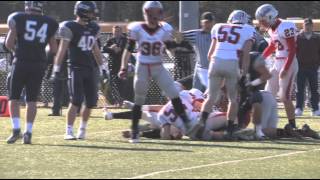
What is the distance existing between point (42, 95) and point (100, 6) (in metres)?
33.4

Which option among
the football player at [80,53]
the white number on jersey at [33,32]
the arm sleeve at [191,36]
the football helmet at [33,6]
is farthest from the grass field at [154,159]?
the arm sleeve at [191,36]

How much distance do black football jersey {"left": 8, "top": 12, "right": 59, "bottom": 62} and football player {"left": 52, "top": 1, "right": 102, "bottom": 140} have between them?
9.9 inches

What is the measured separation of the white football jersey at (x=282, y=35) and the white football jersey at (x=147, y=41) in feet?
6.61

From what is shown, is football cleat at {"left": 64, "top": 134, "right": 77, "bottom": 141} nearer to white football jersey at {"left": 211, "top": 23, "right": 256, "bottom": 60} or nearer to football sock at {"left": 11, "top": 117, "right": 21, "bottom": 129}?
football sock at {"left": 11, "top": 117, "right": 21, "bottom": 129}

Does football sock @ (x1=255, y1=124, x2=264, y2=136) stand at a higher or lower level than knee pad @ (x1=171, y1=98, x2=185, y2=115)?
lower

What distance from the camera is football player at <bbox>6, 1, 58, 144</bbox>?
34.9 ft

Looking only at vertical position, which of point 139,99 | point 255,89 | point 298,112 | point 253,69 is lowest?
point 298,112

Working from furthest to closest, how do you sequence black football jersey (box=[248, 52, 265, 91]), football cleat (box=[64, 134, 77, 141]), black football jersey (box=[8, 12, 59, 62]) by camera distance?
black football jersey (box=[248, 52, 265, 91])
football cleat (box=[64, 134, 77, 141])
black football jersey (box=[8, 12, 59, 62])

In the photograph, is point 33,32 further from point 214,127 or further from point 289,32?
point 289,32

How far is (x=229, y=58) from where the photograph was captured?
1120cm

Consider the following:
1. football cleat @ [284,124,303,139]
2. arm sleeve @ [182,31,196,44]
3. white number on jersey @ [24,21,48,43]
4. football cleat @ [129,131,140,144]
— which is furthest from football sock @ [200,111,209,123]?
arm sleeve @ [182,31,196,44]

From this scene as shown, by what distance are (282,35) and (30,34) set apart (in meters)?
3.68

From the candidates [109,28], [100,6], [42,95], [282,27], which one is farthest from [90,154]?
[100,6]

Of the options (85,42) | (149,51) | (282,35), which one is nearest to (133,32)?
(149,51)
